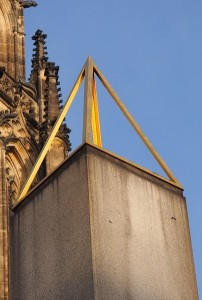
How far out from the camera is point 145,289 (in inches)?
297

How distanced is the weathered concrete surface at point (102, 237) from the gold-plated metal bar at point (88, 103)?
0.50ft

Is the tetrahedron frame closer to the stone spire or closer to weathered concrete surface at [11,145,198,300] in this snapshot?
weathered concrete surface at [11,145,198,300]

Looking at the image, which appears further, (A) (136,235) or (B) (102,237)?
(A) (136,235)

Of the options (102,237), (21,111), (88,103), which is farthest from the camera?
(21,111)

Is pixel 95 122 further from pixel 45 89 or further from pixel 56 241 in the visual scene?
pixel 45 89

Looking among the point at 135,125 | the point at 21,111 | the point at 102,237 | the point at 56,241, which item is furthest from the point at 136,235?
the point at 21,111

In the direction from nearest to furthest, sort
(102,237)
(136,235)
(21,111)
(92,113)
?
(102,237)
(136,235)
(92,113)
(21,111)

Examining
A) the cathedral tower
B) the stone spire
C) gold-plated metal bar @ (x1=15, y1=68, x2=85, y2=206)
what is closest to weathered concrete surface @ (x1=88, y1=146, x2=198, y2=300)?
gold-plated metal bar @ (x1=15, y1=68, x2=85, y2=206)

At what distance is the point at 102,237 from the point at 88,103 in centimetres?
112

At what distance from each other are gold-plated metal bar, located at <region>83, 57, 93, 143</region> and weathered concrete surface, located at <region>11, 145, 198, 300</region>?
6.0 inches

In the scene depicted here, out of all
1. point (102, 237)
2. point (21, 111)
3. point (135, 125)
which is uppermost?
point (21, 111)

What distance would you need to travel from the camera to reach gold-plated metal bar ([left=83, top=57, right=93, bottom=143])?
26.2ft

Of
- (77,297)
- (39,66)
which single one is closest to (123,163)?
(77,297)

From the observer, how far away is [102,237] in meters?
7.51
